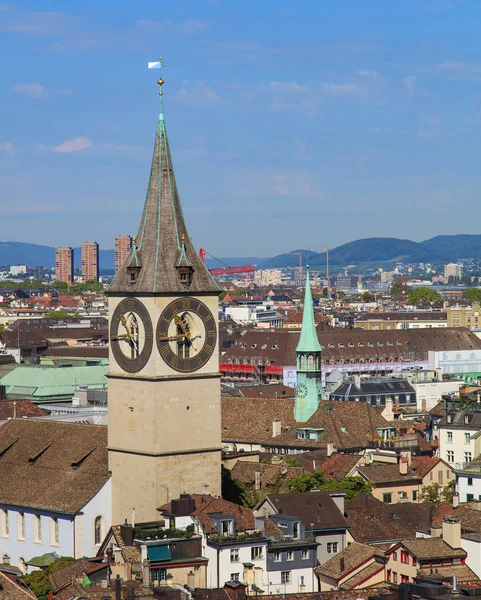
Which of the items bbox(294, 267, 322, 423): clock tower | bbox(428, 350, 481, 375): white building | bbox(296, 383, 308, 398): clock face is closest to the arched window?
bbox(294, 267, 322, 423): clock tower

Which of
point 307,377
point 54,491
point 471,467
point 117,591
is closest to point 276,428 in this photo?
point 307,377

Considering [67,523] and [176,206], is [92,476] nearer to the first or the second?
[67,523]

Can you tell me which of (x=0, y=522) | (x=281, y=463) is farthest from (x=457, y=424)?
(x=0, y=522)

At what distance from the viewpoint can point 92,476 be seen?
76.4m

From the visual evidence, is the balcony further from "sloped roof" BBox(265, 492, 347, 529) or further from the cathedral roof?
the cathedral roof

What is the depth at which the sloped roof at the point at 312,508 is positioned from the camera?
7444 cm

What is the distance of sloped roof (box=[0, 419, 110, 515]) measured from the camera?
7562cm

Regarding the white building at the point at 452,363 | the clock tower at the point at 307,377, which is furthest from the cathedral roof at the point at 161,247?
the white building at the point at 452,363

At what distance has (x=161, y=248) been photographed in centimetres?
7438

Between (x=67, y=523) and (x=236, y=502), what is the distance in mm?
8977

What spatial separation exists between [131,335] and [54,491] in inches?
313

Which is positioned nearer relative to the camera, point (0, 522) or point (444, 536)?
point (444, 536)

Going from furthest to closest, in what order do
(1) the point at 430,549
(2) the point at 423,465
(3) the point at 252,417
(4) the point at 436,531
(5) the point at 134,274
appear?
(3) the point at 252,417
(2) the point at 423,465
(5) the point at 134,274
(4) the point at 436,531
(1) the point at 430,549

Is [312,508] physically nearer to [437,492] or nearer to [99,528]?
[99,528]
